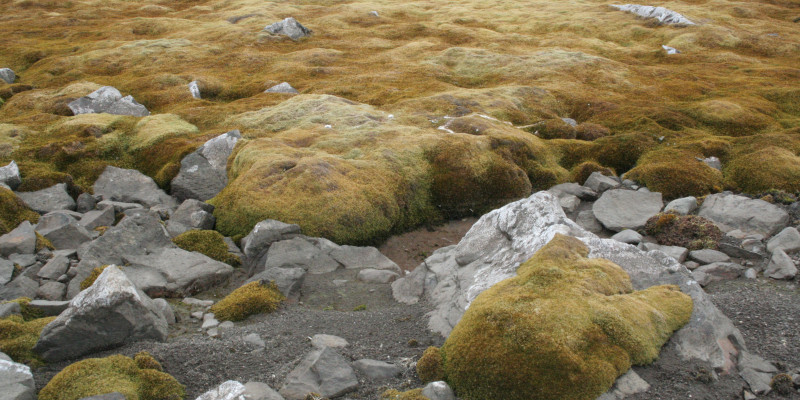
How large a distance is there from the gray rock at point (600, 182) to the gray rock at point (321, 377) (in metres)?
20.4

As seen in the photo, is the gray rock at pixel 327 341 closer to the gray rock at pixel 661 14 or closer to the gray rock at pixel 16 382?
the gray rock at pixel 16 382

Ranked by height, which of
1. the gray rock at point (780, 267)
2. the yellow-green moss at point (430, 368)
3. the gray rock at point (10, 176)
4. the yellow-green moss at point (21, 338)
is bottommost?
the gray rock at point (10, 176)

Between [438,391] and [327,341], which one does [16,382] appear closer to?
[327,341]

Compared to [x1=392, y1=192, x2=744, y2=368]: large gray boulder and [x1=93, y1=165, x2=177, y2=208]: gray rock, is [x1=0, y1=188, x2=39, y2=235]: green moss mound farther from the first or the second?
[x1=392, y1=192, x2=744, y2=368]: large gray boulder

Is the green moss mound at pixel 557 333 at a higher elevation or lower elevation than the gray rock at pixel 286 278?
higher

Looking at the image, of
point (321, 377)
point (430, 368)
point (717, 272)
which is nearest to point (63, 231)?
point (321, 377)

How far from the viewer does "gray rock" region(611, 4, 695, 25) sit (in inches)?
3059

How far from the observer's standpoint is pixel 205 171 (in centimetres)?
2930

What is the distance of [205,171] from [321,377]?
65.6ft

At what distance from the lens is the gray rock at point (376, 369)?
1266 cm

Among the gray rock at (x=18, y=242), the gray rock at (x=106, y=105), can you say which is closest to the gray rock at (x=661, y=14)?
the gray rock at (x=106, y=105)

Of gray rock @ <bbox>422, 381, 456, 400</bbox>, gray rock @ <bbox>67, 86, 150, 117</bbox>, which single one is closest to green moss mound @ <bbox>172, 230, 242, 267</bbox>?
gray rock @ <bbox>422, 381, 456, 400</bbox>

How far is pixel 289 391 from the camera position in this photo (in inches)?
471

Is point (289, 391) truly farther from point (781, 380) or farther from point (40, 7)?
point (40, 7)
